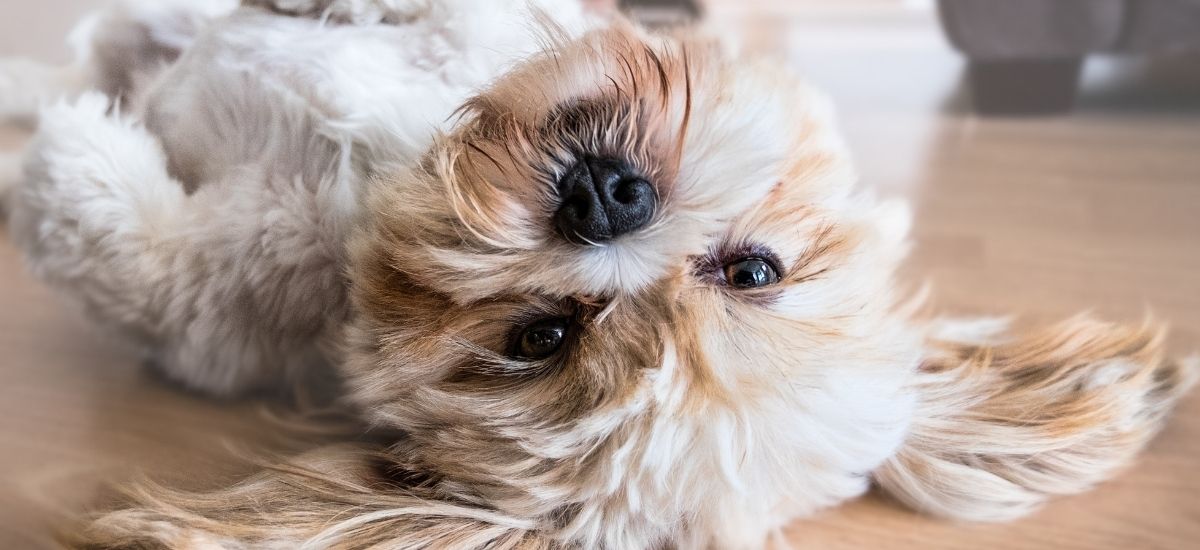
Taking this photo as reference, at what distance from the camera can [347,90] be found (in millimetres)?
1199

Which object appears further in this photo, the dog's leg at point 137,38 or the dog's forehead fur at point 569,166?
→ the dog's leg at point 137,38

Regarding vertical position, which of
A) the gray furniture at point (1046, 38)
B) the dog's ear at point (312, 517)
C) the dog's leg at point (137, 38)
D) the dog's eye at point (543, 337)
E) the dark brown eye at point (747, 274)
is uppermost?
the gray furniture at point (1046, 38)

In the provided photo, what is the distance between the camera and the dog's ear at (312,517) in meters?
0.89

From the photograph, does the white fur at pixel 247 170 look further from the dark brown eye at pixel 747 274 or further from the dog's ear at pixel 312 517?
the dark brown eye at pixel 747 274

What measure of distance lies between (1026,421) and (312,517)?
2.91 feet

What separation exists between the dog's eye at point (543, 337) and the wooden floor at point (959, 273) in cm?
45

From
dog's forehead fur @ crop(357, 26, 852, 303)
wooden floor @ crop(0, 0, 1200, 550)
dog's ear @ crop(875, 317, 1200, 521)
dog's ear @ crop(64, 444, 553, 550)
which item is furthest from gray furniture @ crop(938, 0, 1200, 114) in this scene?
dog's ear @ crop(64, 444, 553, 550)

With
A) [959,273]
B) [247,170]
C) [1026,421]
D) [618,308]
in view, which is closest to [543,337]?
[618,308]

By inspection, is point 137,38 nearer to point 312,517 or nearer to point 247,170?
point 247,170

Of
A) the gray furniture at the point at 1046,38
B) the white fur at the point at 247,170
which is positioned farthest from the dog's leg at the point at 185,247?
the gray furniture at the point at 1046,38

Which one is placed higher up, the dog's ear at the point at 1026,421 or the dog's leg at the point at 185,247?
the dog's leg at the point at 185,247

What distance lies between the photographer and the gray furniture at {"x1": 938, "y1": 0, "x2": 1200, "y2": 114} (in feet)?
7.35

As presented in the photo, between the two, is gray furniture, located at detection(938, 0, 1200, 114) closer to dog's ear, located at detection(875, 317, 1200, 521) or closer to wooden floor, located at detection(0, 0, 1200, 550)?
wooden floor, located at detection(0, 0, 1200, 550)

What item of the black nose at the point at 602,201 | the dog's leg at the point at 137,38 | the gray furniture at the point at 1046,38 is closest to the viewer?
the black nose at the point at 602,201
